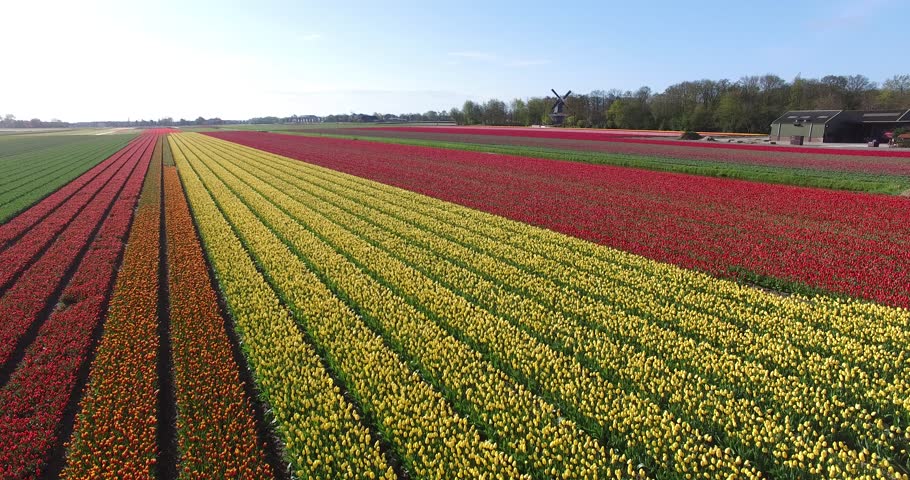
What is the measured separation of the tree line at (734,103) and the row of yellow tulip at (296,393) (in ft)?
303

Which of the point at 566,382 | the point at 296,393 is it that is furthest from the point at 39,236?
the point at 566,382

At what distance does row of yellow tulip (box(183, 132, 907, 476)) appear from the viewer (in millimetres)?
6199

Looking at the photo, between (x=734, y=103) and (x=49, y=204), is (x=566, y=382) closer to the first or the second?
(x=49, y=204)

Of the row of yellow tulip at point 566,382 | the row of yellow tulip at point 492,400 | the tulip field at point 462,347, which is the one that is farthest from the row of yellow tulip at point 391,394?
the row of yellow tulip at point 566,382

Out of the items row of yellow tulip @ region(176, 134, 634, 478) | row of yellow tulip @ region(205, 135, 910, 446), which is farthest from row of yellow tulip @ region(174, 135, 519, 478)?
row of yellow tulip @ region(205, 135, 910, 446)

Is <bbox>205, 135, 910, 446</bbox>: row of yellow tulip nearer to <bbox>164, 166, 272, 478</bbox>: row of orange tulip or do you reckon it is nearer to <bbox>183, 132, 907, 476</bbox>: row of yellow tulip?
<bbox>183, 132, 907, 476</bbox>: row of yellow tulip

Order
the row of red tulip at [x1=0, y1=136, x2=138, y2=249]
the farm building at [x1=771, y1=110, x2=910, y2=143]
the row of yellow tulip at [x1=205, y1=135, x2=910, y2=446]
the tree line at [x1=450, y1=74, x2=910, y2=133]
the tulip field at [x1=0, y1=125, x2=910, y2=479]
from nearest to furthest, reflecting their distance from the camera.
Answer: the tulip field at [x1=0, y1=125, x2=910, y2=479]
the row of yellow tulip at [x1=205, y1=135, x2=910, y2=446]
the row of red tulip at [x1=0, y1=136, x2=138, y2=249]
the farm building at [x1=771, y1=110, x2=910, y2=143]
the tree line at [x1=450, y1=74, x2=910, y2=133]

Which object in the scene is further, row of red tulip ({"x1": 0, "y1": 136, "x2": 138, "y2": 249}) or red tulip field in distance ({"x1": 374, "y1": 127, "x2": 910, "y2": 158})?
red tulip field in distance ({"x1": 374, "y1": 127, "x2": 910, "y2": 158})

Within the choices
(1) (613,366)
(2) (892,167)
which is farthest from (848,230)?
(2) (892,167)

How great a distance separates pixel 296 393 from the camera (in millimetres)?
7820

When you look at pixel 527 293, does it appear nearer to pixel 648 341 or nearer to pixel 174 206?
pixel 648 341

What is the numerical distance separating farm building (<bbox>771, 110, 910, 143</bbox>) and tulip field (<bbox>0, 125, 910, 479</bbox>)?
173 feet

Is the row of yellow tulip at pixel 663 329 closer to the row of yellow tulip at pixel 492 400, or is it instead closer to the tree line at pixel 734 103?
the row of yellow tulip at pixel 492 400

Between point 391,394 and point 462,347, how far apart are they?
1731 millimetres
